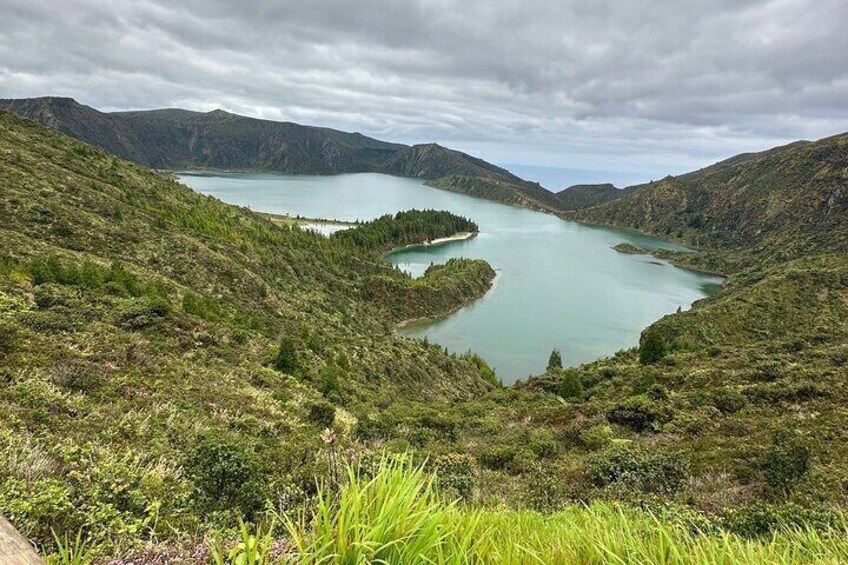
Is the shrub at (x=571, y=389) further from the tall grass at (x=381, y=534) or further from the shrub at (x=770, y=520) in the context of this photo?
the tall grass at (x=381, y=534)

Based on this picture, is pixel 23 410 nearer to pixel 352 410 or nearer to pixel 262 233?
pixel 352 410

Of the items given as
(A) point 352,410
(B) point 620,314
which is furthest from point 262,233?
(B) point 620,314

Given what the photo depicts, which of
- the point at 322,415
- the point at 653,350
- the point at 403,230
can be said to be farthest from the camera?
the point at 403,230

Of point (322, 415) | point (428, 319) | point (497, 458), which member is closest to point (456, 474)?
point (497, 458)

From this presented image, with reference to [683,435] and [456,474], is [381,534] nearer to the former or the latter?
[456,474]

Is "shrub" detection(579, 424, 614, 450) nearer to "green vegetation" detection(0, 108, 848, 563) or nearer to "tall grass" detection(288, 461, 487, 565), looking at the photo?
"green vegetation" detection(0, 108, 848, 563)

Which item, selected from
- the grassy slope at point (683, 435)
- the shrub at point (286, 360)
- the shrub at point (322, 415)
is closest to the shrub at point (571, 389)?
the grassy slope at point (683, 435)
